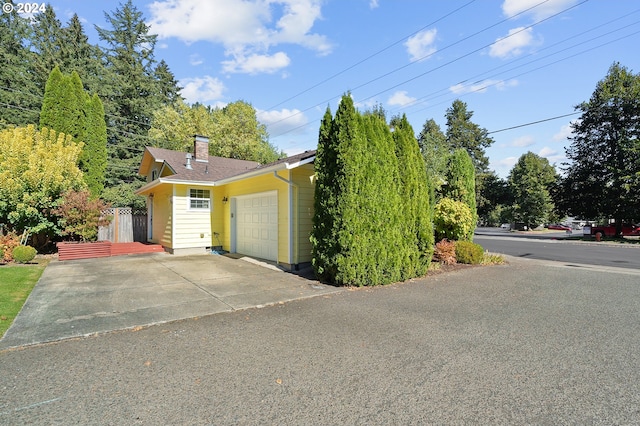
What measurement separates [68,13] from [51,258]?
26.4 metres

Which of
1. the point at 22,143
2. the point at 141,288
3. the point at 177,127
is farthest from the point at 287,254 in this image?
the point at 177,127

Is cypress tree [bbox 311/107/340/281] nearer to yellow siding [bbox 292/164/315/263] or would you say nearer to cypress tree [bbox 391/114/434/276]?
yellow siding [bbox 292/164/315/263]

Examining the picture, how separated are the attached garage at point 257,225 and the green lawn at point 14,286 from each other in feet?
18.3

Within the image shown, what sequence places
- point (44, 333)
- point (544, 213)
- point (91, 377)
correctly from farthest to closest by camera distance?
point (544, 213), point (44, 333), point (91, 377)

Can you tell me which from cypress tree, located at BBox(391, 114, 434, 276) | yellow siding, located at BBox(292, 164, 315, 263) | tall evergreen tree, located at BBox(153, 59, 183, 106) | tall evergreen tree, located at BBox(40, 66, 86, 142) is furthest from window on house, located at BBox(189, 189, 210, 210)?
tall evergreen tree, located at BBox(153, 59, 183, 106)

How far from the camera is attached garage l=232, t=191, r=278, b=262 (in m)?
9.76

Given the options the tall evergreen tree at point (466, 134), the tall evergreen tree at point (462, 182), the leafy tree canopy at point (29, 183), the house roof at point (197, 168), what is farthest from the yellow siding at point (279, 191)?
the tall evergreen tree at point (466, 134)

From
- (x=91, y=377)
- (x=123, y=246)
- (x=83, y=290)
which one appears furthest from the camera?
(x=123, y=246)

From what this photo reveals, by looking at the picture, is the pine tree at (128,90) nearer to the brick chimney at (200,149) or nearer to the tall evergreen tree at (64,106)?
the tall evergreen tree at (64,106)

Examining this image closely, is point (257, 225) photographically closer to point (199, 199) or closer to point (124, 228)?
point (199, 199)

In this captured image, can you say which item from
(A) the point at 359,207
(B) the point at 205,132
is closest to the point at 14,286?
(A) the point at 359,207

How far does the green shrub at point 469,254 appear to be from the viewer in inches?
398

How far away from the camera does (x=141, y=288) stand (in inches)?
262

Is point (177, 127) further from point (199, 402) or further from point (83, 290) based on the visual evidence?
point (199, 402)
